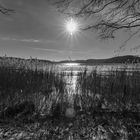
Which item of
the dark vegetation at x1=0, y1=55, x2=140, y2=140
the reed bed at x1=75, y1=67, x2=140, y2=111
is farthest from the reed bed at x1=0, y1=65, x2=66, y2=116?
the reed bed at x1=75, y1=67, x2=140, y2=111

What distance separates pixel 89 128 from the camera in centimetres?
242

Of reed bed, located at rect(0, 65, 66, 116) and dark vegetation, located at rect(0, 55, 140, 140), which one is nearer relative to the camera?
dark vegetation, located at rect(0, 55, 140, 140)

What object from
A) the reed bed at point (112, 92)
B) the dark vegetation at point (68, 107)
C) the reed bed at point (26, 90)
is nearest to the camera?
the dark vegetation at point (68, 107)

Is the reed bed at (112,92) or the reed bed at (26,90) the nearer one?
the reed bed at (26,90)

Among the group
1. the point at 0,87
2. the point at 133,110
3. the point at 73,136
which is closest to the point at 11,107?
the point at 0,87

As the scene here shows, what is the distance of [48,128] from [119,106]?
87.2 inches

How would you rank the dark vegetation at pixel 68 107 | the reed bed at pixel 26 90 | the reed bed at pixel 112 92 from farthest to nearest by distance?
the reed bed at pixel 112 92, the reed bed at pixel 26 90, the dark vegetation at pixel 68 107

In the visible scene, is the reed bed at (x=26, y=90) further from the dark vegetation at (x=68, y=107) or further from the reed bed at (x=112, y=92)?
the reed bed at (x=112, y=92)

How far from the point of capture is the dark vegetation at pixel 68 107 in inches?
87.9

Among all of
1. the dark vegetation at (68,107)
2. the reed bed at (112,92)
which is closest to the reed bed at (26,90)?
the dark vegetation at (68,107)

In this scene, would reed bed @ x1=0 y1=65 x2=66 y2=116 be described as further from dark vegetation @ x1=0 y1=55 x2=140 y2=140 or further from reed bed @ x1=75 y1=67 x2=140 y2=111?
reed bed @ x1=75 y1=67 x2=140 y2=111

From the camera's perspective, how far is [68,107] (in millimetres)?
3381

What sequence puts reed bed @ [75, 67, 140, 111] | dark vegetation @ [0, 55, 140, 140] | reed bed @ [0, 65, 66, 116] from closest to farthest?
dark vegetation @ [0, 55, 140, 140] < reed bed @ [0, 65, 66, 116] < reed bed @ [75, 67, 140, 111]

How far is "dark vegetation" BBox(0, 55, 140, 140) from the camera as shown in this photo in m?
2.23
